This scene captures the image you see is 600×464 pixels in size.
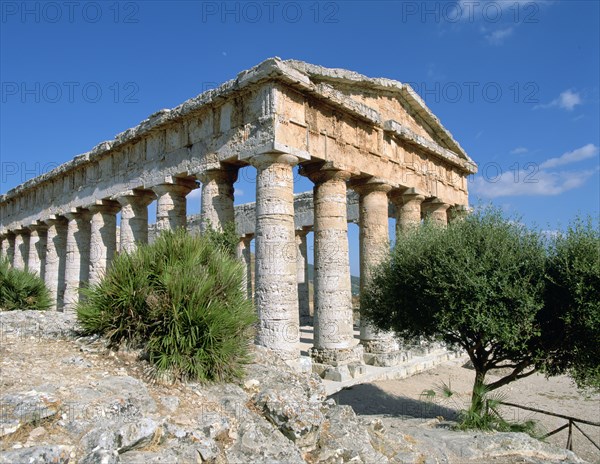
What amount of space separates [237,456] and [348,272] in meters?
8.76

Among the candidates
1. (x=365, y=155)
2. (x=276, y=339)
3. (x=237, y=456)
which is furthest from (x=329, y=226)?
(x=237, y=456)

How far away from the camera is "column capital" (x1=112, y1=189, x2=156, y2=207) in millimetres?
15781

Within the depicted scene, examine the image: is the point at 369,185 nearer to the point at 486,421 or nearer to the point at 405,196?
the point at 405,196

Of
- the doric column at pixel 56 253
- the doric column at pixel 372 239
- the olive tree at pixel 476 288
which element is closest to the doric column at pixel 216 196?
the doric column at pixel 372 239

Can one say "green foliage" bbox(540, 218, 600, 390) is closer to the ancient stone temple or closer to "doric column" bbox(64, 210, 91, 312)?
the ancient stone temple

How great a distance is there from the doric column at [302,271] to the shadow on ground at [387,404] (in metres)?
12.4

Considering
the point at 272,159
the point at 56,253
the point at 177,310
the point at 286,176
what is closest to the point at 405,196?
the point at 286,176

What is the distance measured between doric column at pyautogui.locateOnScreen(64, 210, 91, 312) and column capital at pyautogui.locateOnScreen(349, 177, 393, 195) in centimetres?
1127

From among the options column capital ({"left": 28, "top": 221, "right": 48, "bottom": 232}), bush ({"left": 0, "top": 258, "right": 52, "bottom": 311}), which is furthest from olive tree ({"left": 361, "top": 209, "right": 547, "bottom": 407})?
column capital ({"left": 28, "top": 221, "right": 48, "bottom": 232})

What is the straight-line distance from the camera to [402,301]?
1022 centimetres

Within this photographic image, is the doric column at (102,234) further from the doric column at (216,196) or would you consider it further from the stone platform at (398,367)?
the stone platform at (398,367)

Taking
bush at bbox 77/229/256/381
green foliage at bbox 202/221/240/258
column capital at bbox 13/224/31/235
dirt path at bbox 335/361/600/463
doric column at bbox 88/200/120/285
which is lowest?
dirt path at bbox 335/361/600/463

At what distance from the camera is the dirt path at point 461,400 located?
1044 centimetres

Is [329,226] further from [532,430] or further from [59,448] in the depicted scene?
[59,448]
